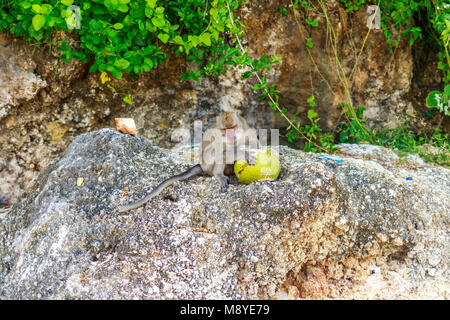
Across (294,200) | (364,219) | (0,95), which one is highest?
(0,95)

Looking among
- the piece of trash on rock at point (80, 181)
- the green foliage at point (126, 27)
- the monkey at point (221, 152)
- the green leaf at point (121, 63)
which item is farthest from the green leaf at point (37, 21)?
the monkey at point (221, 152)

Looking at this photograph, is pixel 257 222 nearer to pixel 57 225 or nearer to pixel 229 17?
pixel 57 225

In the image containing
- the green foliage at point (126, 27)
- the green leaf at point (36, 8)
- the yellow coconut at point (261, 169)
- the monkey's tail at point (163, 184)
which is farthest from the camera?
the green foliage at point (126, 27)

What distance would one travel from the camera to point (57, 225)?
2.49m

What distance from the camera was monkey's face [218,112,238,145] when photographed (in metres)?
3.15

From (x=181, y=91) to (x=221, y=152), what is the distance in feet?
4.39

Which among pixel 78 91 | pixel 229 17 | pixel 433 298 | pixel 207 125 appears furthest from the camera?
pixel 207 125

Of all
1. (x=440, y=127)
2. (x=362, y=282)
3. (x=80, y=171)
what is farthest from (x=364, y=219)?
(x=440, y=127)

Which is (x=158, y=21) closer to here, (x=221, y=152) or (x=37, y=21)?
(x=37, y=21)

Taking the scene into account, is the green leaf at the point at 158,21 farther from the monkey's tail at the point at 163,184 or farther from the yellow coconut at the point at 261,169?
the yellow coconut at the point at 261,169

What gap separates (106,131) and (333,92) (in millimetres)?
2412

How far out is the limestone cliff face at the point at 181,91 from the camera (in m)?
3.71

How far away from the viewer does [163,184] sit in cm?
265

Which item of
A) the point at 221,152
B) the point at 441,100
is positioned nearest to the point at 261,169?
the point at 221,152
